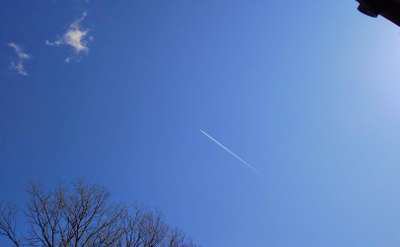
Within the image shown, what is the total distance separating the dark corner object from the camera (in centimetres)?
435

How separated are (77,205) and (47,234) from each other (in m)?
2.11

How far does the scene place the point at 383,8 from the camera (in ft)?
14.5

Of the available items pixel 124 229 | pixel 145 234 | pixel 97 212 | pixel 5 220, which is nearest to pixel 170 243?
pixel 145 234

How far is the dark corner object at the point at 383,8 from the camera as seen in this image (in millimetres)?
4348

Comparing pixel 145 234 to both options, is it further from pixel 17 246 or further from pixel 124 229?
pixel 17 246

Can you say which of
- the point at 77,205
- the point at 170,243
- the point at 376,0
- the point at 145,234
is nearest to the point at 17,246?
the point at 77,205

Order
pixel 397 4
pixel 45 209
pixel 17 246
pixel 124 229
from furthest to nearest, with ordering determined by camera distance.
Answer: pixel 124 229, pixel 45 209, pixel 17 246, pixel 397 4

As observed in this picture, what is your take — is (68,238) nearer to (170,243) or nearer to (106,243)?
(106,243)

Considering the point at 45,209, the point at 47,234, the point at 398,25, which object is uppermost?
the point at 45,209

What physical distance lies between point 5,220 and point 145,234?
25.7ft

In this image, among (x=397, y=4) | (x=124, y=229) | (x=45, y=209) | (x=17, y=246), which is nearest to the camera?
(x=397, y=4)

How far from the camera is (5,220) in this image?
1856 cm

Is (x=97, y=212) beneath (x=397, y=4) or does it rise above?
above

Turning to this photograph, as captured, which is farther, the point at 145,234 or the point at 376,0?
the point at 145,234
